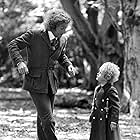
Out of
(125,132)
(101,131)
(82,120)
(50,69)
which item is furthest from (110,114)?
(82,120)

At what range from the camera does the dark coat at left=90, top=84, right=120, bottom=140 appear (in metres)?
5.13

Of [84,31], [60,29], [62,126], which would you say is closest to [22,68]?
[60,29]

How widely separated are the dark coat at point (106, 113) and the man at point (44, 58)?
1.69 ft

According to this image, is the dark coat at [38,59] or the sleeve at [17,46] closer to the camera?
the sleeve at [17,46]

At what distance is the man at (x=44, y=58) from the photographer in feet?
16.6

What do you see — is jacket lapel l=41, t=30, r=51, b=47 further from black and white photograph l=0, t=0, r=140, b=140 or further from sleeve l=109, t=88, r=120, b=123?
sleeve l=109, t=88, r=120, b=123

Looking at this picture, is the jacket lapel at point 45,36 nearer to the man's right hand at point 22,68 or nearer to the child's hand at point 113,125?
the man's right hand at point 22,68

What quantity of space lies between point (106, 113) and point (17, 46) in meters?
1.26

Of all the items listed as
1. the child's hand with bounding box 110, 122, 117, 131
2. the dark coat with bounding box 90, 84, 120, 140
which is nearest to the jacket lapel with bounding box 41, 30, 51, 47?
the dark coat with bounding box 90, 84, 120, 140

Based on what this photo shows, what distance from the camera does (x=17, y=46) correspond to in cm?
506

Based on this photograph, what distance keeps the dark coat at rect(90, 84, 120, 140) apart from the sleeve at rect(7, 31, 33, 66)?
1014 millimetres

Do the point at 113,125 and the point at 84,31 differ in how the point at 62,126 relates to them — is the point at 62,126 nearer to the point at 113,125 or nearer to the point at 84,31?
the point at 113,125

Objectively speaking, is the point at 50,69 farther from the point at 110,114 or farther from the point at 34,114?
the point at 34,114

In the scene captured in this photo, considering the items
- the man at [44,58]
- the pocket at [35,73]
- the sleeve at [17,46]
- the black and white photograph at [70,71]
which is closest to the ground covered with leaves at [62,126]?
the black and white photograph at [70,71]
